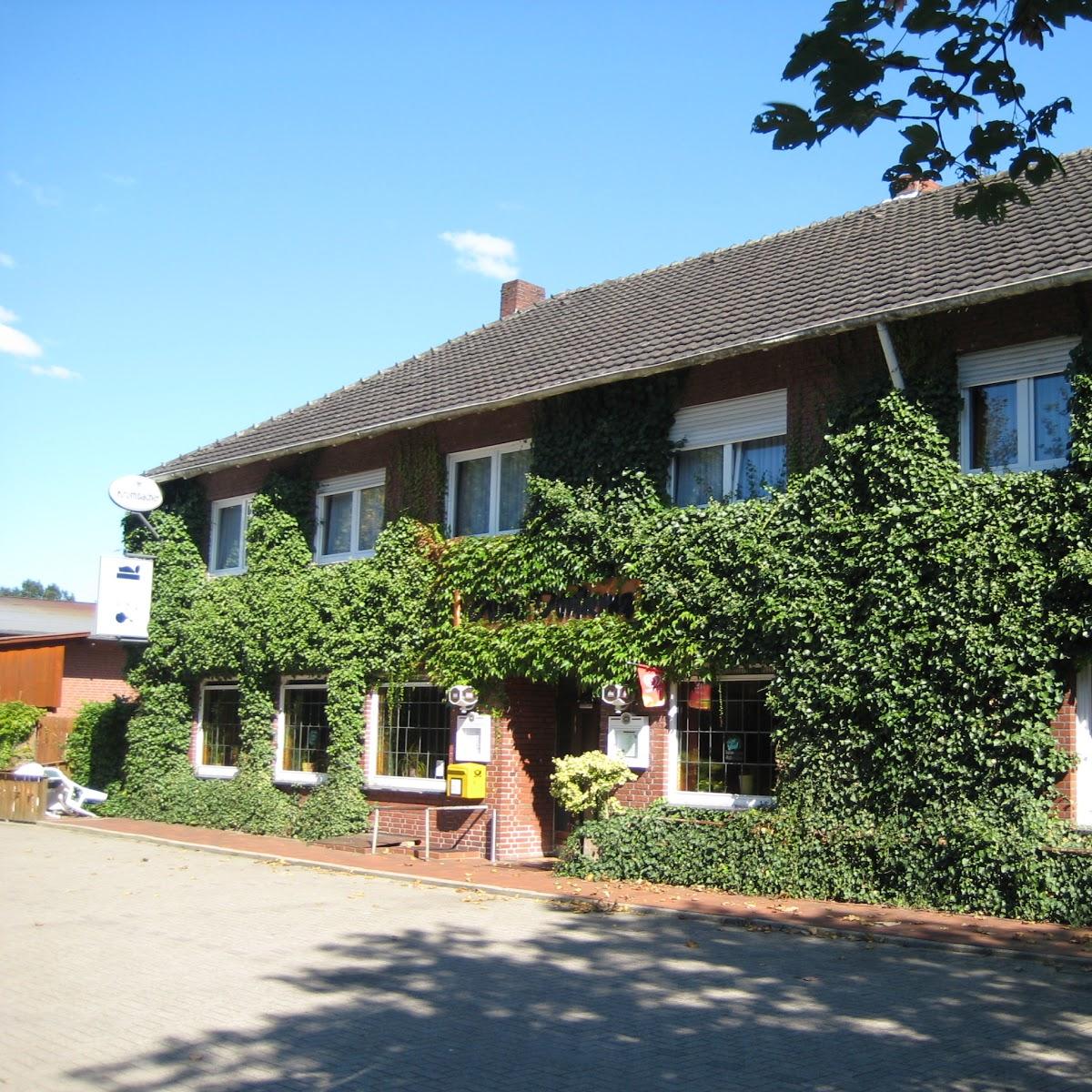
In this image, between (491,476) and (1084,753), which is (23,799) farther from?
(1084,753)

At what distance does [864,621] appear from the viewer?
13.1 m

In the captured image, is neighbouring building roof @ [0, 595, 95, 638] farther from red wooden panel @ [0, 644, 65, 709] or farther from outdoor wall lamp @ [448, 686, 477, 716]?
outdoor wall lamp @ [448, 686, 477, 716]

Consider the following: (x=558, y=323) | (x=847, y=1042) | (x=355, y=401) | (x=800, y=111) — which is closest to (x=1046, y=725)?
(x=847, y=1042)

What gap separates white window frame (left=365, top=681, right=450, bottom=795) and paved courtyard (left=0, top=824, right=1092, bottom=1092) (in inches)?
195

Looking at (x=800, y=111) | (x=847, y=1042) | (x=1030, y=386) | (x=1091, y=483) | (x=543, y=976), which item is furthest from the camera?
(x=1030, y=386)

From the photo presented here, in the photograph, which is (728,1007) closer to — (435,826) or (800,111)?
(800,111)

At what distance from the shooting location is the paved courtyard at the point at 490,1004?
666cm

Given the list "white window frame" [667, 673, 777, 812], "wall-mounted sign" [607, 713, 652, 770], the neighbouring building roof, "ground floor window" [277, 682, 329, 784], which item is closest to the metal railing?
"wall-mounted sign" [607, 713, 652, 770]

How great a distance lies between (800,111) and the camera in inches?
226

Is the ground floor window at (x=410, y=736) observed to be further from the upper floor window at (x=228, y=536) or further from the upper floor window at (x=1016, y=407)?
the upper floor window at (x=1016, y=407)

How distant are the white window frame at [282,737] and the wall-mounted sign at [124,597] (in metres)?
2.99

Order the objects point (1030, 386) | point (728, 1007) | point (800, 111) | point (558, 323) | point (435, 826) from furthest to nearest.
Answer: point (558, 323) < point (435, 826) < point (1030, 386) < point (728, 1007) < point (800, 111)

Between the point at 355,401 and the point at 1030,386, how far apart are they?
11.5 m

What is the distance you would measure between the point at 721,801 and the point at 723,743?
0.67 metres
